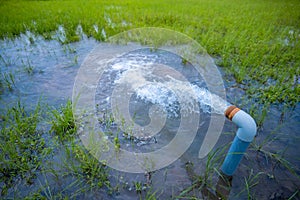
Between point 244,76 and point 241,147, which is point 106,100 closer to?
point 241,147

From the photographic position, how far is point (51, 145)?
203 cm

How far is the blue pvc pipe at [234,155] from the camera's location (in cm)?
146

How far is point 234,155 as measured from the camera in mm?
1552

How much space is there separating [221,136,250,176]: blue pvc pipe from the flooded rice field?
10cm

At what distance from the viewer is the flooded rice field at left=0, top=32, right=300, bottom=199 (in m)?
1.66

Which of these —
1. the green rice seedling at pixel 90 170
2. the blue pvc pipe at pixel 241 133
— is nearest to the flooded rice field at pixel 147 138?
the green rice seedling at pixel 90 170

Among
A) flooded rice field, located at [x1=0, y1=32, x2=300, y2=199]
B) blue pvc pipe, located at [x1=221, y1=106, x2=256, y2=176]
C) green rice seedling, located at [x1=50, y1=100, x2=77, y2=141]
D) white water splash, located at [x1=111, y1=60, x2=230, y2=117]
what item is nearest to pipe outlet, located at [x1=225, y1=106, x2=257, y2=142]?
blue pvc pipe, located at [x1=221, y1=106, x2=256, y2=176]

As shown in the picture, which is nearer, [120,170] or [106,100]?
[120,170]

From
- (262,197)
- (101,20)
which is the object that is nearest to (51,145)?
(262,197)

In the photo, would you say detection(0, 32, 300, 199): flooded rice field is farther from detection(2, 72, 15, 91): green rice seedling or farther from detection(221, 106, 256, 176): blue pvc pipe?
detection(221, 106, 256, 176): blue pvc pipe

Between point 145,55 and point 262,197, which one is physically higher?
point 145,55

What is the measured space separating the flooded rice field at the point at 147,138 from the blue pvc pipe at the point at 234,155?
3.9 inches

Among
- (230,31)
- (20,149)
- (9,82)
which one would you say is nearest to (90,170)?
(20,149)

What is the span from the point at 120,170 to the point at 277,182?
5.10 ft
